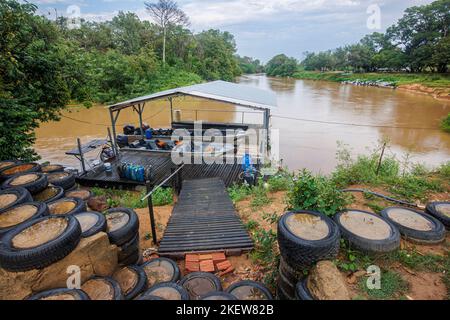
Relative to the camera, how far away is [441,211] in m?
3.77

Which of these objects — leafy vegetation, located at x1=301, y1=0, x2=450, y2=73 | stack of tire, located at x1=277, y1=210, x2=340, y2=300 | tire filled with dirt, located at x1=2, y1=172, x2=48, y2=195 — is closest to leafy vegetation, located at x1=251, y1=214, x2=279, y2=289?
stack of tire, located at x1=277, y1=210, x2=340, y2=300

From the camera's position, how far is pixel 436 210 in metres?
3.79

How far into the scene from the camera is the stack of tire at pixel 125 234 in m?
3.18

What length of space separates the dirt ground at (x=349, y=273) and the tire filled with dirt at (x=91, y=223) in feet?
4.54

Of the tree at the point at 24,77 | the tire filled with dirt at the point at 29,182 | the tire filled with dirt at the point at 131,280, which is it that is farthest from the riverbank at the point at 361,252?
the tree at the point at 24,77

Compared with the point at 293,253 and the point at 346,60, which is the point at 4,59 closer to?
the point at 293,253

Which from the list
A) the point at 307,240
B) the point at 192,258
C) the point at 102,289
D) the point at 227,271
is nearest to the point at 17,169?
Answer: the point at 102,289

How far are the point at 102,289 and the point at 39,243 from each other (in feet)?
2.62

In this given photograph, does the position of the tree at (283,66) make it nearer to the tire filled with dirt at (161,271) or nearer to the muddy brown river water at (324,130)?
the muddy brown river water at (324,130)

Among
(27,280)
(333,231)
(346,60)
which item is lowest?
(27,280)

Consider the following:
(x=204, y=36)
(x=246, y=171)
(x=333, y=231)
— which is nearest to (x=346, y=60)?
(x=204, y=36)

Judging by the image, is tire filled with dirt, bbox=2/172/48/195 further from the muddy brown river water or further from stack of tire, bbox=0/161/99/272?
the muddy brown river water

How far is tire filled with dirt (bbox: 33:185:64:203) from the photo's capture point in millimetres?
4320
